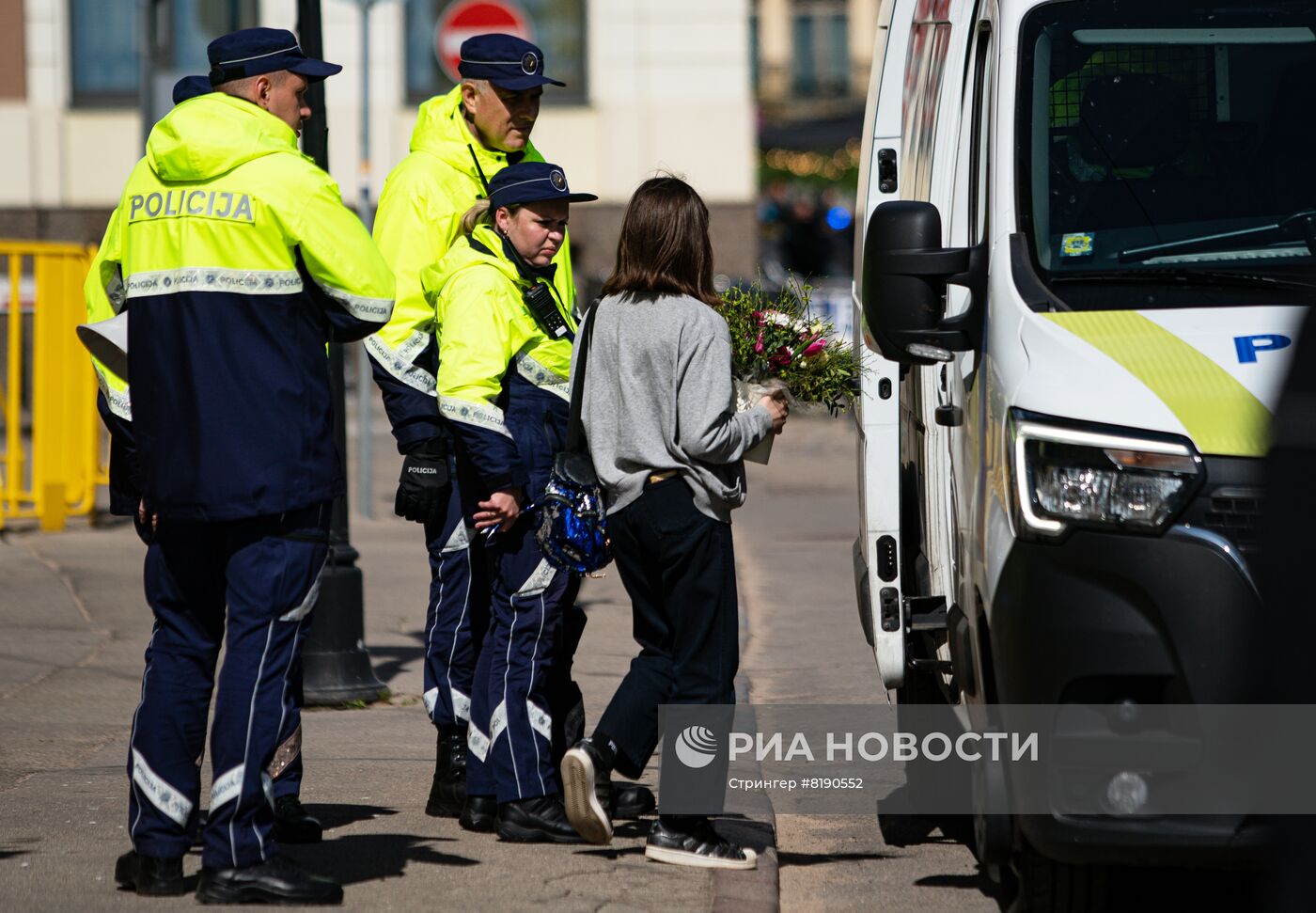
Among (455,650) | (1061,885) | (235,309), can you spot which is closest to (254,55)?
(235,309)

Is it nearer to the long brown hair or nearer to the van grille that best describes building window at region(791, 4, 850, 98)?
the long brown hair

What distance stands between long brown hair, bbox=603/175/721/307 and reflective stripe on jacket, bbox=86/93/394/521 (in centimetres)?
73

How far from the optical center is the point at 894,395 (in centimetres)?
587

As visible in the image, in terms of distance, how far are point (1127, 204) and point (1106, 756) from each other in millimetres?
1387

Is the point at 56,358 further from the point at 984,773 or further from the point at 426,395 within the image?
the point at 984,773

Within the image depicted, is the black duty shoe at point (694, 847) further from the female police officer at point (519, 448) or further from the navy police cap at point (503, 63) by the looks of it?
the navy police cap at point (503, 63)

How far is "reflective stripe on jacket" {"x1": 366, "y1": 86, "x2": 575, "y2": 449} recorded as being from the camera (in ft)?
18.5

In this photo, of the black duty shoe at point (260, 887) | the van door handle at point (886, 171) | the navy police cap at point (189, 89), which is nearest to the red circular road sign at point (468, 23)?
the van door handle at point (886, 171)

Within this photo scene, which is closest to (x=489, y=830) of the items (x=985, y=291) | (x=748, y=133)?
(x=985, y=291)

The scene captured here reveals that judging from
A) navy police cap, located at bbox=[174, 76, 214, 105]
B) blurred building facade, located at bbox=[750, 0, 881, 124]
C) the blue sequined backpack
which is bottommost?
the blue sequined backpack

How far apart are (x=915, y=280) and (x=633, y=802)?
2.01 m

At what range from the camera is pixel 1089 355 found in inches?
163

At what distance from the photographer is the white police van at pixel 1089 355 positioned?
393 cm

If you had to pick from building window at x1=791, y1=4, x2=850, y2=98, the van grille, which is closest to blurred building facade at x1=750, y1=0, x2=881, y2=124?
building window at x1=791, y1=4, x2=850, y2=98
